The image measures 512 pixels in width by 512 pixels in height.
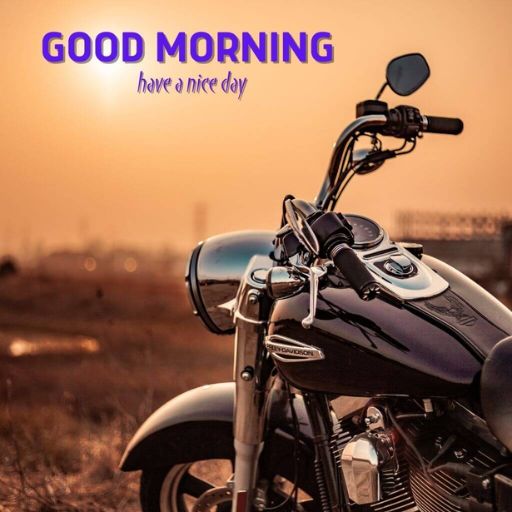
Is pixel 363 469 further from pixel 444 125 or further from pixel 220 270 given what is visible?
pixel 444 125

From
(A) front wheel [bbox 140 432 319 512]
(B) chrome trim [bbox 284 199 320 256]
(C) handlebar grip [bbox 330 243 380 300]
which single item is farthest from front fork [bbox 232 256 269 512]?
(C) handlebar grip [bbox 330 243 380 300]

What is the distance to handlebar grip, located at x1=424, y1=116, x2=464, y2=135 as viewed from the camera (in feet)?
8.27

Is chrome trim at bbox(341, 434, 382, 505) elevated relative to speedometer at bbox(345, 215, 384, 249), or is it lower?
lower

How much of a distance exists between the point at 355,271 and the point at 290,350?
14.1 inches

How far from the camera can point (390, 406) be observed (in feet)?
7.38

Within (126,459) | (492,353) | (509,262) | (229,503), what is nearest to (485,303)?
(492,353)

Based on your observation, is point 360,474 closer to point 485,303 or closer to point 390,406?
point 390,406

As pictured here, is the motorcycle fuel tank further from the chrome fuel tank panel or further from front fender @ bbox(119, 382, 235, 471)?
front fender @ bbox(119, 382, 235, 471)

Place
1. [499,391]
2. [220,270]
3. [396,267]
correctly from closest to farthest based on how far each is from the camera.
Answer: [499,391], [396,267], [220,270]

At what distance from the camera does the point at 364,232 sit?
2.34 metres

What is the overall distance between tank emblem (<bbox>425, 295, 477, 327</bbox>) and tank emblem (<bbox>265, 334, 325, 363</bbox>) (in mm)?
289

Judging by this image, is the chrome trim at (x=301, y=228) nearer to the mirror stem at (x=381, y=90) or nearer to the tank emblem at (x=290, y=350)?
the tank emblem at (x=290, y=350)

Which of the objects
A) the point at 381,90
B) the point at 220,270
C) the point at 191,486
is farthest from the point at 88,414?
the point at 381,90

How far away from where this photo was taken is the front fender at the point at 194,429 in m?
2.66
